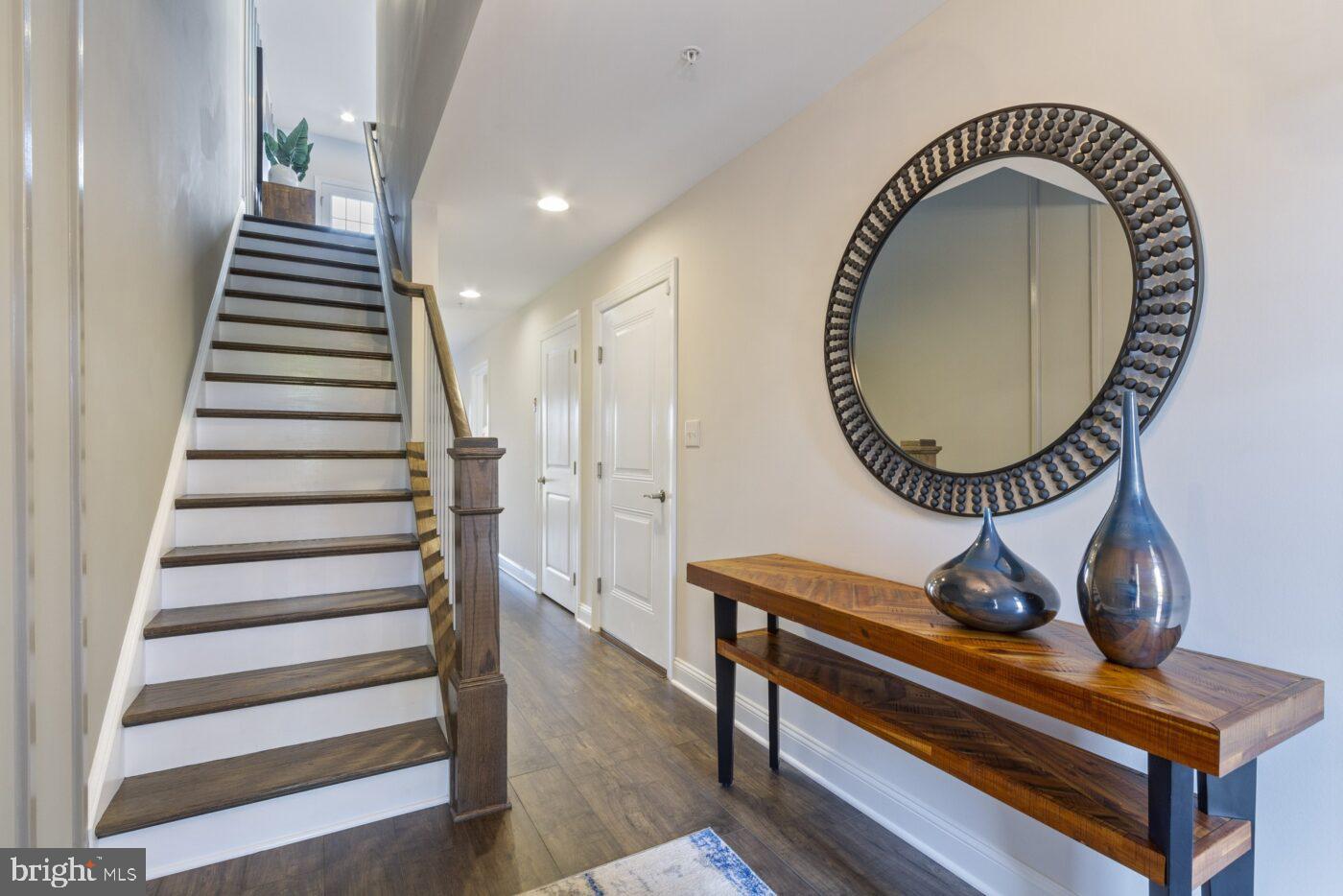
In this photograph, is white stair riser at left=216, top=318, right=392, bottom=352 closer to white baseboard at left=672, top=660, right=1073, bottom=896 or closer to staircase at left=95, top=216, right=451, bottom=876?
staircase at left=95, top=216, right=451, bottom=876

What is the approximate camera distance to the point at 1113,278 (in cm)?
132

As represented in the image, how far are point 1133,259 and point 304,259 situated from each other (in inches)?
175

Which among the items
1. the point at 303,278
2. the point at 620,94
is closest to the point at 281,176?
the point at 303,278

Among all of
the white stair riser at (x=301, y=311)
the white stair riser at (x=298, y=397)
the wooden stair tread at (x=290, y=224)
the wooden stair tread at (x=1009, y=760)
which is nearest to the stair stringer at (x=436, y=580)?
the white stair riser at (x=298, y=397)

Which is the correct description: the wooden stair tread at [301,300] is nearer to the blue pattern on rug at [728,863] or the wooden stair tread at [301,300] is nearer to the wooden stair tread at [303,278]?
the wooden stair tread at [303,278]

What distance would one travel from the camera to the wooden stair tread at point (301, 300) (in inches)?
139

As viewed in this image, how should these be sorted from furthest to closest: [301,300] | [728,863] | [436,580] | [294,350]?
[301,300]
[294,350]
[436,580]
[728,863]

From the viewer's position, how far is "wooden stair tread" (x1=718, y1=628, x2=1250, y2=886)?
1.03 metres

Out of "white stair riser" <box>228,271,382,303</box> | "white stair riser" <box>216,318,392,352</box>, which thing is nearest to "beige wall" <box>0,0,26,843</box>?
"white stair riser" <box>216,318,392,352</box>

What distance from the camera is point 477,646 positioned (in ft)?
6.22

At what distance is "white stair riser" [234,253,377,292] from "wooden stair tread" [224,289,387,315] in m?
0.28

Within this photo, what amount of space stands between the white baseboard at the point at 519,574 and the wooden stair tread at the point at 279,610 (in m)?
2.62

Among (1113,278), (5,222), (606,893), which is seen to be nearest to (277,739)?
(606,893)

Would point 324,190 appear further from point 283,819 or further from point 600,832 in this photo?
point 600,832
